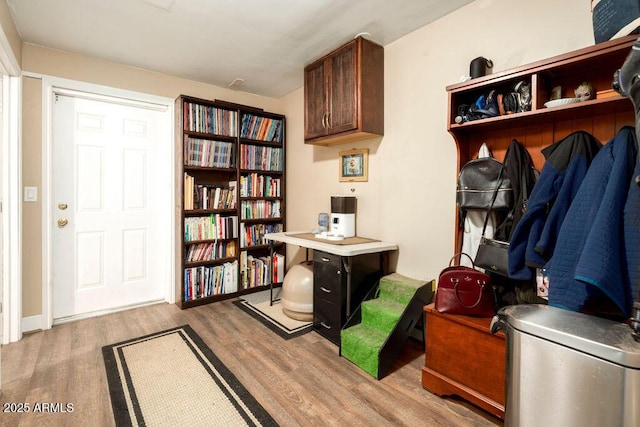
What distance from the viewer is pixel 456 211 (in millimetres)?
1951

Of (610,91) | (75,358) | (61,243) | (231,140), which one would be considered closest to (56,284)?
(61,243)

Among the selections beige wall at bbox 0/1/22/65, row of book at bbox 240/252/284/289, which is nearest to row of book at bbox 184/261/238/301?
row of book at bbox 240/252/284/289

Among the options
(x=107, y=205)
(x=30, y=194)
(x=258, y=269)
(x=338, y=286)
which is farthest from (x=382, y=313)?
(x=30, y=194)

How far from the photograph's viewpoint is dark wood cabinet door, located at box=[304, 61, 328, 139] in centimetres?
274

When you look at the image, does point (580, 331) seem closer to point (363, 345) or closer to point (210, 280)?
point (363, 345)

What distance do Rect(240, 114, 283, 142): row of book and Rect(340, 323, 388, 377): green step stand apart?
2.42m

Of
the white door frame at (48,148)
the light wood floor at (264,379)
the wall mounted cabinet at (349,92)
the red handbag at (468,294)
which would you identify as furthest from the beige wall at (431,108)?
the white door frame at (48,148)

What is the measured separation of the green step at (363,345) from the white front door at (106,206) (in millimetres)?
2201

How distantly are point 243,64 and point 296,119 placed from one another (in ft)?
3.00

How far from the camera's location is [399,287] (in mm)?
2279

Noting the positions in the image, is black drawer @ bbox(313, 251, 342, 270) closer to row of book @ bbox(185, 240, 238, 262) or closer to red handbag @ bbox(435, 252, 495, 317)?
red handbag @ bbox(435, 252, 495, 317)

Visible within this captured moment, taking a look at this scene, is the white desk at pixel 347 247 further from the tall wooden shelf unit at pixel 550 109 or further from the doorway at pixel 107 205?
the doorway at pixel 107 205

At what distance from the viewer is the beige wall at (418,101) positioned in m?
1.77

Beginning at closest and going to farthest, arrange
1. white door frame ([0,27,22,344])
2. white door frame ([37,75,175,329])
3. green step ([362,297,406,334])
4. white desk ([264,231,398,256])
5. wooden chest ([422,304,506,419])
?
wooden chest ([422,304,506,419]) < green step ([362,297,406,334]) < white desk ([264,231,398,256]) < white door frame ([0,27,22,344]) < white door frame ([37,75,175,329])
